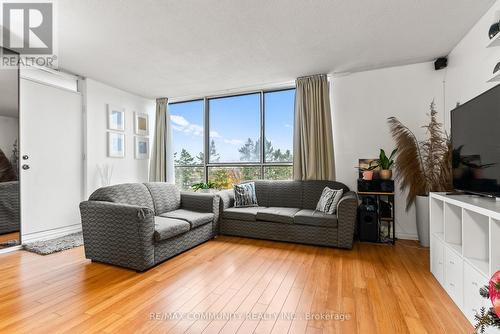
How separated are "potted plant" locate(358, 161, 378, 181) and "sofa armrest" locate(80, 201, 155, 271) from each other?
9.12 feet

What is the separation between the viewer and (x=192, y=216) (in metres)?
3.20

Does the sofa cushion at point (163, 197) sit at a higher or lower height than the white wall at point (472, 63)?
lower

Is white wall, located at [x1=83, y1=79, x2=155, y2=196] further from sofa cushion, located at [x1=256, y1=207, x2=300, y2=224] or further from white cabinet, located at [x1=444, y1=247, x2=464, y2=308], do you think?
white cabinet, located at [x1=444, y1=247, x2=464, y2=308]

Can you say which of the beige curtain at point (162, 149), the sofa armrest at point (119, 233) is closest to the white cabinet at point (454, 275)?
the sofa armrest at point (119, 233)

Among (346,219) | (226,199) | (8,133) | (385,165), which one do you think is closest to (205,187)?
(226,199)

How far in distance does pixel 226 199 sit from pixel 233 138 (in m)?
1.46

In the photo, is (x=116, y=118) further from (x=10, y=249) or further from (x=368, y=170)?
(x=368, y=170)

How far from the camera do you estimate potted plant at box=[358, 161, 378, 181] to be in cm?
338

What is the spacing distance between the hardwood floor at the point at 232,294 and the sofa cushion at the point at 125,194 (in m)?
0.71

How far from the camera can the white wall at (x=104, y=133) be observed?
157 inches

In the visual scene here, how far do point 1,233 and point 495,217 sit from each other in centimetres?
470

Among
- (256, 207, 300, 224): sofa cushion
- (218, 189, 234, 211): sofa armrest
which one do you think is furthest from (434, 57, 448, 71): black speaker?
(218, 189, 234, 211): sofa armrest

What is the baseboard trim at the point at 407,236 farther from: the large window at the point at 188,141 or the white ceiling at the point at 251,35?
the large window at the point at 188,141

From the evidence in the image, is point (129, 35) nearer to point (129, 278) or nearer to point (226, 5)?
point (226, 5)
